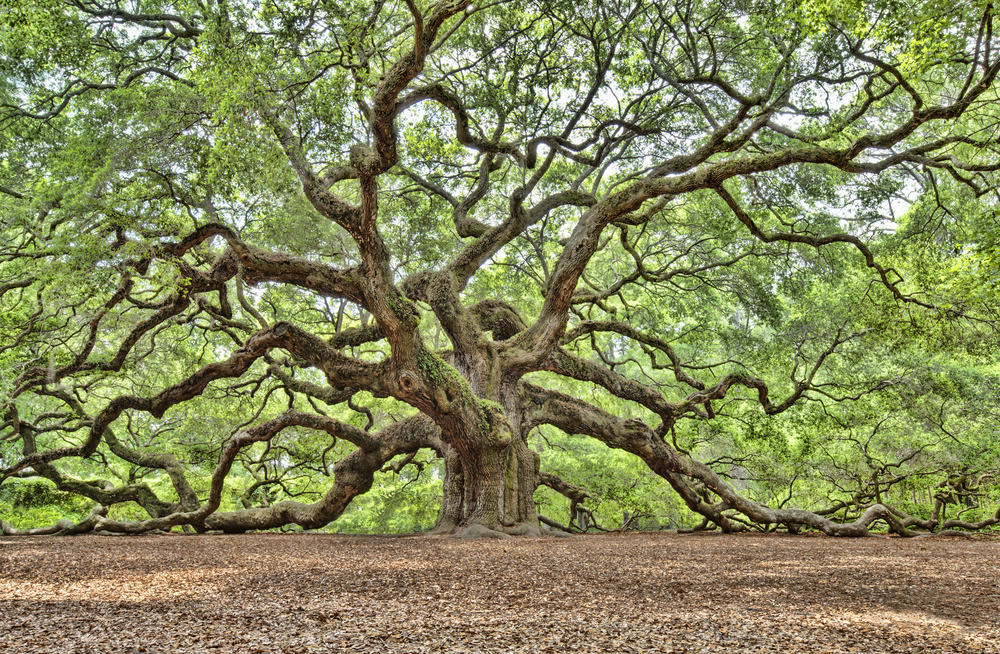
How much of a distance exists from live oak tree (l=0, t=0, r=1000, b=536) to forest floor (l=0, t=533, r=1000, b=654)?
3031mm

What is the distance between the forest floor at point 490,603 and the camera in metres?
2.14

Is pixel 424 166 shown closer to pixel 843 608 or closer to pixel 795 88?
pixel 795 88

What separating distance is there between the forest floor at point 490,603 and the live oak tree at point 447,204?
3.03m

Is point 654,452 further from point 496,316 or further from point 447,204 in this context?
point 447,204

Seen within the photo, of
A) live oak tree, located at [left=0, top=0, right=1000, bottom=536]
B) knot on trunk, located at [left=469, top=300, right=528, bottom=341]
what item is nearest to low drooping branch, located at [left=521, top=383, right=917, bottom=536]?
live oak tree, located at [left=0, top=0, right=1000, bottom=536]

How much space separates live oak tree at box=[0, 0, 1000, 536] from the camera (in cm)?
625

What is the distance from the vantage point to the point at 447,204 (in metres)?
10.8

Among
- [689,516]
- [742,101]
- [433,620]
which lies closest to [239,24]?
[742,101]

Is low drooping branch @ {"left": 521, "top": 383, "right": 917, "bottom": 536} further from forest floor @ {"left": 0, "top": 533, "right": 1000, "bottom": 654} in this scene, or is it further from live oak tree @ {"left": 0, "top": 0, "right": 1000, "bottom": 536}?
forest floor @ {"left": 0, "top": 533, "right": 1000, "bottom": 654}

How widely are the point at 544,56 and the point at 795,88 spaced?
3.63 metres

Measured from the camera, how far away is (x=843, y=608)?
9.12 feet

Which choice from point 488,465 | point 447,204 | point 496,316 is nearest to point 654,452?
point 488,465

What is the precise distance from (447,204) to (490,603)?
8886 mm

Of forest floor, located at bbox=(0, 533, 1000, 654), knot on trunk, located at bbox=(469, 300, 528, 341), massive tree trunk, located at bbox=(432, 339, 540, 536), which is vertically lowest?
forest floor, located at bbox=(0, 533, 1000, 654)
